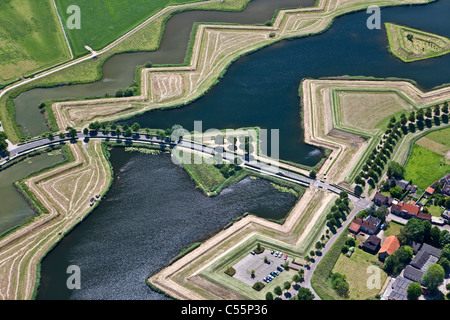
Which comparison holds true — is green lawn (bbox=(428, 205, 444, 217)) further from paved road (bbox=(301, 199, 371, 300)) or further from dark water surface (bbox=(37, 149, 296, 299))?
dark water surface (bbox=(37, 149, 296, 299))

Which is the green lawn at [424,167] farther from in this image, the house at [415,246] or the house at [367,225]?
the house at [415,246]

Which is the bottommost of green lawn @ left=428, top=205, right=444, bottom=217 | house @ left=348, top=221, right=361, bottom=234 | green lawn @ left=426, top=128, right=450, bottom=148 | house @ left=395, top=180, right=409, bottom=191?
house @ left=348, top=221, right=361, bottom=234

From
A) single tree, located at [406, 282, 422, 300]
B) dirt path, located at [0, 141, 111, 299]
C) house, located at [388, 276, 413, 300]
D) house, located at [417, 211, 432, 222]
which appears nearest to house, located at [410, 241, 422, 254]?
house, located at [417, 211, 432, 222]

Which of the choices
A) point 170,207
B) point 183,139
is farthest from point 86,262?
point 183,139

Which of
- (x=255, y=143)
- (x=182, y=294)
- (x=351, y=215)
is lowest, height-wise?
(x=182, y=294)

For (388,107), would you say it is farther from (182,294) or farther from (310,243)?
(182,294)

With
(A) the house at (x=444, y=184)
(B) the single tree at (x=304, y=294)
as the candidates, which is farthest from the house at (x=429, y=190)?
(B) the single tree at (x=304, y=294)

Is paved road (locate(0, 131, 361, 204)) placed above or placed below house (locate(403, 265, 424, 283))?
above

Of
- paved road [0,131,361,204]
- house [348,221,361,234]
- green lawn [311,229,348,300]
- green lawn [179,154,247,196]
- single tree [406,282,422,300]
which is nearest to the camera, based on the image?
single tree [406,282,422,300]
